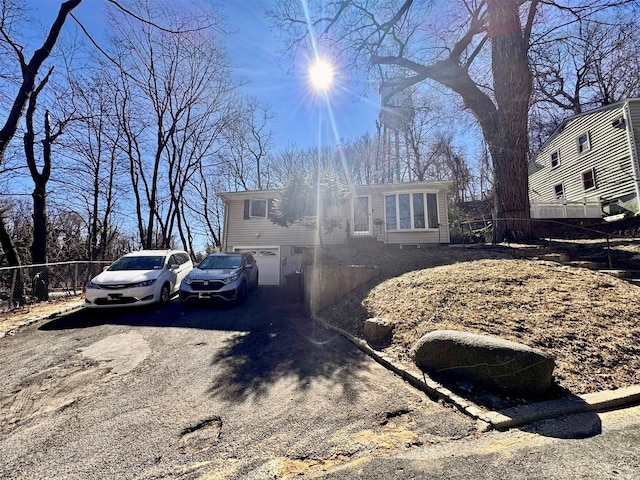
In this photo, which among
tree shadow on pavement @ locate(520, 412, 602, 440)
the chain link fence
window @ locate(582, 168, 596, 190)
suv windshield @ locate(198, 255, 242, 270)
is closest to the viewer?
tree shadow on pavement @ locate(520, 412, 602, 440)

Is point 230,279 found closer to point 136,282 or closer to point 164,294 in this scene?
point 164,294

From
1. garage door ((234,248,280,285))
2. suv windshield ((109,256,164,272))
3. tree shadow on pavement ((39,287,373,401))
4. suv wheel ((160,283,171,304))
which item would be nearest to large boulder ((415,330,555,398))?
tree shadow on pavement ((39,287,373,401))

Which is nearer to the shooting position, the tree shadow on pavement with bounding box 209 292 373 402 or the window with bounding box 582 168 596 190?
the tree shadow on pavement with bounding box 209 292 373 402

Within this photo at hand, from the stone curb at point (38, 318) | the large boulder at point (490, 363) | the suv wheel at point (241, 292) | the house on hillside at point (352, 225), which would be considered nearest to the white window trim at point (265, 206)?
the house on hillside at point (352, 225)

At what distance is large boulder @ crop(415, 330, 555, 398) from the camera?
2.81 meters

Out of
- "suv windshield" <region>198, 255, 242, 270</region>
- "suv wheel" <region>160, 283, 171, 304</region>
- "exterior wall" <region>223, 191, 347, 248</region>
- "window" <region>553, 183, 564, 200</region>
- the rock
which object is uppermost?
"window" <region>553, 183, 564, 200</region>

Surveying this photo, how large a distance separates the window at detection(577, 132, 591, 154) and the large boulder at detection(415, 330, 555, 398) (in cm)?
1895

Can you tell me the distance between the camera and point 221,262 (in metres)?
9.13

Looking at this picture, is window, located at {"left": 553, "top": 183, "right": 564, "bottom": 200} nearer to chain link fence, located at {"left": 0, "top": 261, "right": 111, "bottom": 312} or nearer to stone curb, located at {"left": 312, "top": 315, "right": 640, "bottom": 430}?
stone curb, located at {"left": 312, "top": 315, "right": 640, "bottom": 430}

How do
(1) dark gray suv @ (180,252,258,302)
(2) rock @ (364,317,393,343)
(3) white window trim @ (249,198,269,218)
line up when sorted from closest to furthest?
(2) rock @ (364,317,393,343) → (1) dark gray suv @ (180,252,258,302) → (3) white window trim @ (249,198,269,218)

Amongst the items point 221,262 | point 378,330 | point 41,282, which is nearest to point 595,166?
point 378,330

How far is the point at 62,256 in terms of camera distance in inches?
739

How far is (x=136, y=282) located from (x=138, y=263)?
4.32ft

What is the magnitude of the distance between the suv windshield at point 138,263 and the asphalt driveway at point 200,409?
9.82 feet
